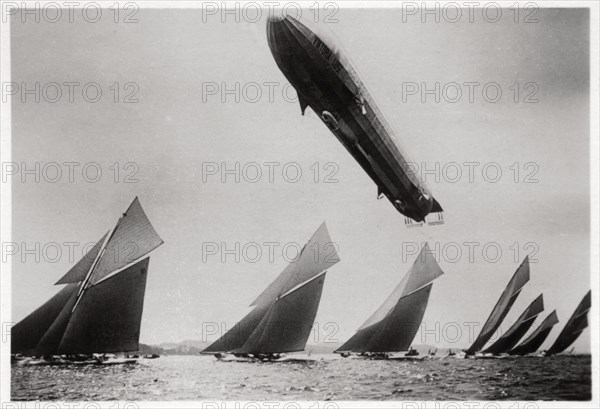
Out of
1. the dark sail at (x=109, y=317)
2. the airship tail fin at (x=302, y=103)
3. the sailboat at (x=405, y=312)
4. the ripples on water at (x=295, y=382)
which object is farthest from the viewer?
the dark sail at (x=109, y=317)

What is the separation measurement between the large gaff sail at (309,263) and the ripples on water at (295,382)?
947 millimetres

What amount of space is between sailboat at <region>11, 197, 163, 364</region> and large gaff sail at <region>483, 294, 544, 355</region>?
4.37m

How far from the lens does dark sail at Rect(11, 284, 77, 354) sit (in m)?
7.26

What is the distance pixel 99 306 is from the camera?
8.28 m

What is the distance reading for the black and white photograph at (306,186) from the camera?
7.35 m

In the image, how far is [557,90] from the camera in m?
7.50

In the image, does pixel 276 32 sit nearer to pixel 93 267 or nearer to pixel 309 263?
pixel 309 263

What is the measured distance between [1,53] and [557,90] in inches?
262

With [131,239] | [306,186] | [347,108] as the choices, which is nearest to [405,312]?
[306,186]

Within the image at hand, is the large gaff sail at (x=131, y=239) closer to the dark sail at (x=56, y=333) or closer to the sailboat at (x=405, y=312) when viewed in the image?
the dark sail at (x=56, y=333)

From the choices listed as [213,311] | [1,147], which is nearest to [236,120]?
[213,311]

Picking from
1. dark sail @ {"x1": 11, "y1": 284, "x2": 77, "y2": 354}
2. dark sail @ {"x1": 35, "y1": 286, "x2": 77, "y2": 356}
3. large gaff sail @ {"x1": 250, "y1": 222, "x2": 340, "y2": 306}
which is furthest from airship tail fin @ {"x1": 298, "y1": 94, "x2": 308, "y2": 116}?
dark sail @ {"x1": 35, "y1": 286, "x2": 77, "y2": 356}

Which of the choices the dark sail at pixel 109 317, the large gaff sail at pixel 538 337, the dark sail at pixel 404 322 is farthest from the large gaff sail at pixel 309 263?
the large gaff sail at pixel 538 337

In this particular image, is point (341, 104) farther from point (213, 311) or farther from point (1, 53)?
point (1, 53)
